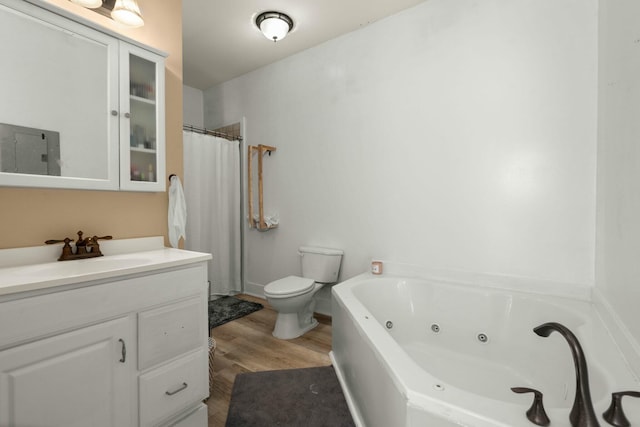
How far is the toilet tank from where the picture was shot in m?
2.47

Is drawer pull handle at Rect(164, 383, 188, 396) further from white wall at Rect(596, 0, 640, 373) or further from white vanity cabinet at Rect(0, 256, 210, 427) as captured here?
white wall at Rect(596, 0, 640, 373)

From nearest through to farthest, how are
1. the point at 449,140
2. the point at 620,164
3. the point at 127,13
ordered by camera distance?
the point at 620,164 → the point at 127,13 → the point at 449,140

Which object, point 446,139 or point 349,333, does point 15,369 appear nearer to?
point 349,333

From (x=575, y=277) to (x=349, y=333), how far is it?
4.39 feet

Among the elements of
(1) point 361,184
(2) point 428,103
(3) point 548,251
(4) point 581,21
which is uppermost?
(4) point 581,21

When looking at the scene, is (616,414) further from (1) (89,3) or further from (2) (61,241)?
(1) (89,3)

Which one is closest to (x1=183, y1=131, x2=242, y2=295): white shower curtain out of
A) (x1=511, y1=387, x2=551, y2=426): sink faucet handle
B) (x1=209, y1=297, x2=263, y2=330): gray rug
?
(x1=209, y1=297, x2=263, y2=330): gray rug

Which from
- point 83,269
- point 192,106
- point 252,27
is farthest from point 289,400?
point 192,106

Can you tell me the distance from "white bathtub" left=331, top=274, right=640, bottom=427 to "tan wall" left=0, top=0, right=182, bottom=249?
1266 millimetres

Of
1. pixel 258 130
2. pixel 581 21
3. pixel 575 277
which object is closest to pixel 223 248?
pixel 258 130

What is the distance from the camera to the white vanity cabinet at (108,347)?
89cm

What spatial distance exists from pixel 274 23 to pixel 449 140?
5.15 feet

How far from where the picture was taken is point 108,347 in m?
1.08

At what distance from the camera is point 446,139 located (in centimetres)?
200
